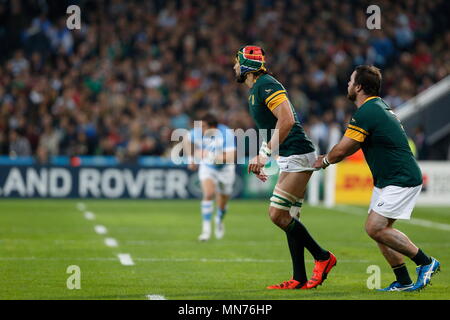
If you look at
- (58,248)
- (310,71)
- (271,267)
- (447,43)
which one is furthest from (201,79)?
(271,267)

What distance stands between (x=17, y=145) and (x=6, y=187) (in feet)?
4.45

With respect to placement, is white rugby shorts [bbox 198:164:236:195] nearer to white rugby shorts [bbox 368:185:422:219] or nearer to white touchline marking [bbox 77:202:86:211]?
white touchline marking [bbox 77:202:86:211]

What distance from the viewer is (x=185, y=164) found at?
2759 cm

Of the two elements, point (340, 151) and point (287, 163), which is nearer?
point (340, 151)

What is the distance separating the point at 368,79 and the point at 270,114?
116 centimetres

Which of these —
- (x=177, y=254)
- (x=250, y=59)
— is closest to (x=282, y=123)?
(x=250, y=59)

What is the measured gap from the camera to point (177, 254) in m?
13.7

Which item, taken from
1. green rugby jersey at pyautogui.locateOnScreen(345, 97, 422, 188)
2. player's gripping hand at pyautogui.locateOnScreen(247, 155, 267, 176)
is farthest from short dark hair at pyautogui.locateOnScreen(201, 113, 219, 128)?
green rugby jersey at pyautogui.locateOnScreen(345, 97, 422, 188)

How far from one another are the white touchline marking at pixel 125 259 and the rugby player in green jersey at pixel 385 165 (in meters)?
3.81

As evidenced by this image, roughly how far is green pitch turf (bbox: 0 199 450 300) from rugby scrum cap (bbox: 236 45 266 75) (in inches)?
97.2

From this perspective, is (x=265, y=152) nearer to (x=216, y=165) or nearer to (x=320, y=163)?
(x=320, y=163)

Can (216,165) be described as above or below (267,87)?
below

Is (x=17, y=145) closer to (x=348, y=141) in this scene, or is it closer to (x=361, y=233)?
(x=361, y=233)

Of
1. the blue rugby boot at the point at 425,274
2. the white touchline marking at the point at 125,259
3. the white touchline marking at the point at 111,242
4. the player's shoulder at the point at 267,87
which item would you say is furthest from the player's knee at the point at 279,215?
the white touchline marking at the point at 111,242
